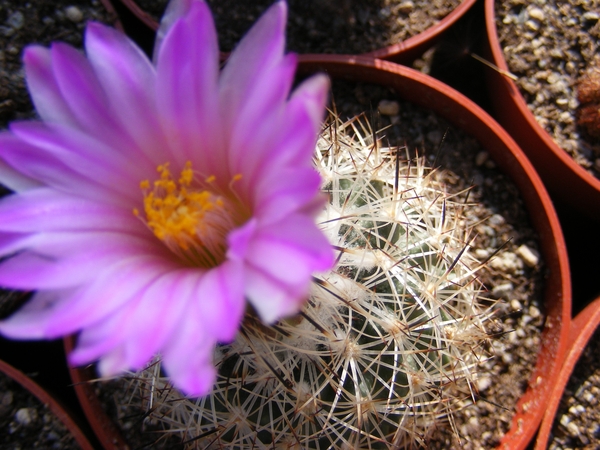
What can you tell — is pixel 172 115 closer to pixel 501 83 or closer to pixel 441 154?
pixel 441 154

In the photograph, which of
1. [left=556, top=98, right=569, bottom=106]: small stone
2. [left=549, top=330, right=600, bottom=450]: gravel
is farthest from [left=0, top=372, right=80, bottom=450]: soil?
[left=556, top=98, right=569, bottom=106]: small stone

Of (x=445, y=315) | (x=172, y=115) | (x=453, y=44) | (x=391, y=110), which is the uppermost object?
(x=172, y=115)

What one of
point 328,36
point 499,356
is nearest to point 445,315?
point 499,356

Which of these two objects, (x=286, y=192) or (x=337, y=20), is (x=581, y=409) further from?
(x=337, y=20)

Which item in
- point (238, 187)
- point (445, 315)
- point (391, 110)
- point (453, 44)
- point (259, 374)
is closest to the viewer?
point (238, 187)

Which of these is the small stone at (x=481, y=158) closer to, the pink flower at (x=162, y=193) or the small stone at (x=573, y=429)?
the small stone at (x=573, y=429)

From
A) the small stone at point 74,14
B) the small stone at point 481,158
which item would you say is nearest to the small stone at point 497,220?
the small stone at point 481,158

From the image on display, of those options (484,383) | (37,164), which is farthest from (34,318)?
(484,383)
